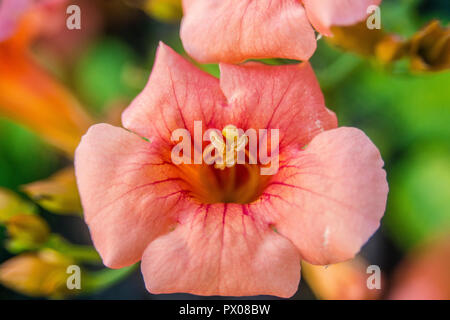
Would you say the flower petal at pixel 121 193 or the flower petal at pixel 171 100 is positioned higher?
the flower petal at pixel 171 100

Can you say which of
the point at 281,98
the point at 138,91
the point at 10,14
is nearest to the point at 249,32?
the point at 281,98

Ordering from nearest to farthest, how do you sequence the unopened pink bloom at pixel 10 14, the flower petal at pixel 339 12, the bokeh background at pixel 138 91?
the flower petal at pixel 339 12
the unopened pink bloom at pixel 10 14
the bokeh background at pixel 138 91

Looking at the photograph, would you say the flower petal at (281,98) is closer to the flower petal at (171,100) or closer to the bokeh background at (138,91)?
the flower petal at (171,100)

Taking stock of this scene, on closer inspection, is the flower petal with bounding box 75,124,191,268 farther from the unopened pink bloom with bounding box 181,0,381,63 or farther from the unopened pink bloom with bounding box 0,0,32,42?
the unopened pink bloom with bounding box 0,0,32,42

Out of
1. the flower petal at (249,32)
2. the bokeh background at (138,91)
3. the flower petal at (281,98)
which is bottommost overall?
the bokeh background at (138,91)

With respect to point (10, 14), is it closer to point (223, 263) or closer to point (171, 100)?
point (171, 100)

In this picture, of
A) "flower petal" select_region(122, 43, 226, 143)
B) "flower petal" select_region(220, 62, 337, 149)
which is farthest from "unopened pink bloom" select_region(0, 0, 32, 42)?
"flower petal" select_region(220, 62, 337, 149)

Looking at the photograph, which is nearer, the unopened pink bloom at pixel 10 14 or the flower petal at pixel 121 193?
the flower petal at pixel 121 193

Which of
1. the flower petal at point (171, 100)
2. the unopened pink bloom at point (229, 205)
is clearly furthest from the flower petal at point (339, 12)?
the flower petal at point (171, 100)
